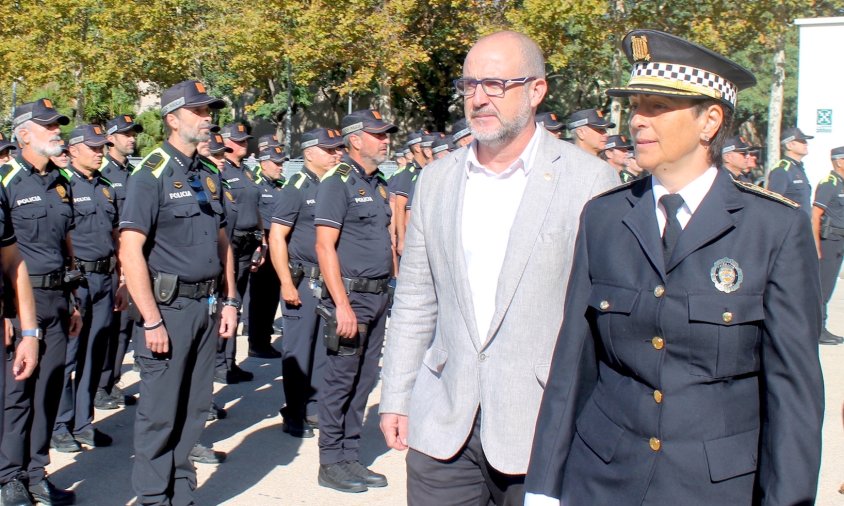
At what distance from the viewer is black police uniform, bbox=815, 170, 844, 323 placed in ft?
38.2

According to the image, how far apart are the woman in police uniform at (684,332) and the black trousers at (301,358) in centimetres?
474

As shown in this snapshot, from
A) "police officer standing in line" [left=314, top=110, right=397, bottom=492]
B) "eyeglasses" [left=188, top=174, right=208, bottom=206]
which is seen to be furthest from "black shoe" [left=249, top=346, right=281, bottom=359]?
"eyeglasses" [left=188, top=174, right=208, bottom=206]

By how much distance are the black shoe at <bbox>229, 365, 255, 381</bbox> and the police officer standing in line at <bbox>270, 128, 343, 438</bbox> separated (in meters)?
1.24

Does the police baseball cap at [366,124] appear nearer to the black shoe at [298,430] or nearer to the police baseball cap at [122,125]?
the black shoe at [298,430]

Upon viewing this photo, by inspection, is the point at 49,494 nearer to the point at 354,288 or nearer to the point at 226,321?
the point at 226,321

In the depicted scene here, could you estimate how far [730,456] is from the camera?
250cm

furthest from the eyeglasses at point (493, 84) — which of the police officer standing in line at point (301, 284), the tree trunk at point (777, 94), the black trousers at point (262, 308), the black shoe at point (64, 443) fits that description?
the tree trunk at point (777, 94)

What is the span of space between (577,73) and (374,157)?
127 ft

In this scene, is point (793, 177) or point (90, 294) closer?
point (90, 294)

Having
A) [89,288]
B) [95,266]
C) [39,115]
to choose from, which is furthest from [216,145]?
[39,115]

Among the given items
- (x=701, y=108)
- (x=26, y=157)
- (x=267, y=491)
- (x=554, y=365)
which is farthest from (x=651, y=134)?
(x=26, y=157)

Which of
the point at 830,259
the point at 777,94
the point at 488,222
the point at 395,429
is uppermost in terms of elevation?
the point at 488,222

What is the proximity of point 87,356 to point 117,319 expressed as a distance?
0.55m

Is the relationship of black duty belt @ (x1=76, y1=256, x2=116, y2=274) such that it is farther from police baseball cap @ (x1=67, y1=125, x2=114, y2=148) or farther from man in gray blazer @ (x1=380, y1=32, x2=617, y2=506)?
man in gray blazer @ (x1=380, y1=32, x2=617, y2=506)
